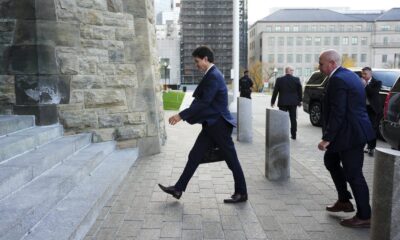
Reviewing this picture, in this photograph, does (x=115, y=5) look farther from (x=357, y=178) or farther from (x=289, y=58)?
(x=289, y=58)

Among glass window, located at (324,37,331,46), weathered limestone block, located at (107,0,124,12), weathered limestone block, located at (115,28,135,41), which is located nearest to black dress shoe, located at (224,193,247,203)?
weathered limestone block, located at (115,28,135,41)

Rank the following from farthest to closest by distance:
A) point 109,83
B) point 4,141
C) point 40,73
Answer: point 109,83
point 40,73
point 4,141

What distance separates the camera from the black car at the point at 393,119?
6559 mm

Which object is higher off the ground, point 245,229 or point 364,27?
point 364,27

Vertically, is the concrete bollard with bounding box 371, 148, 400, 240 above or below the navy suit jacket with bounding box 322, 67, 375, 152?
below

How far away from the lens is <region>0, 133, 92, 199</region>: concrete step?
4383 mm

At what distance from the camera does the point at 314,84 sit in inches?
595

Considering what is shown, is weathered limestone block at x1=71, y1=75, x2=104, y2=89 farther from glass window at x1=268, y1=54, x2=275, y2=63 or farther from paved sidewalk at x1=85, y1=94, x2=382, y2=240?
glass window at x1=268, y1=54, x2=275, y2=63

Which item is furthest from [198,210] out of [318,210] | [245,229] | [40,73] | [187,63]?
[187,63]

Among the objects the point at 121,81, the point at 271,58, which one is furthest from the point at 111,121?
the point at 271,58

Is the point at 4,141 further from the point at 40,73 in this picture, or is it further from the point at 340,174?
the point at 340,174

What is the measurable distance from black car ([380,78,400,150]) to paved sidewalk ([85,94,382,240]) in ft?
2.38

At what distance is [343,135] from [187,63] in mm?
107766

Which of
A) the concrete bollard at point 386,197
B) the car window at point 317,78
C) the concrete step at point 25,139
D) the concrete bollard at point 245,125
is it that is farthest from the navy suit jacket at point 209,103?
Result: the car window at point 317,78
